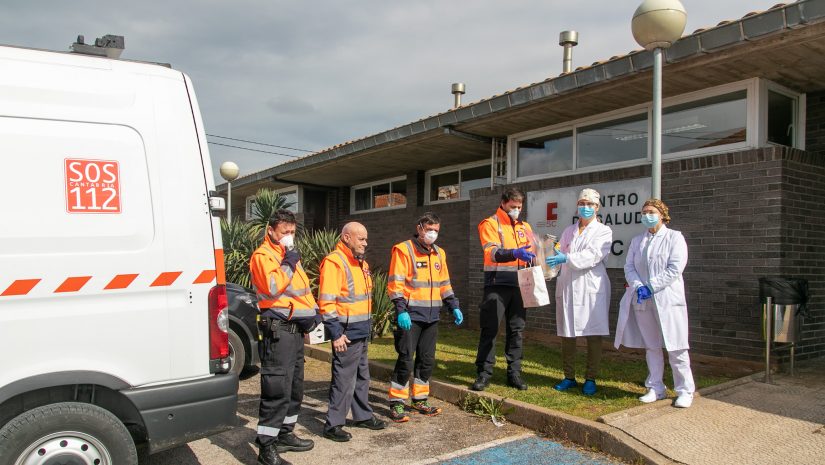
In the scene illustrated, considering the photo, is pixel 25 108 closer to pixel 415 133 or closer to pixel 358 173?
pixel 415 133

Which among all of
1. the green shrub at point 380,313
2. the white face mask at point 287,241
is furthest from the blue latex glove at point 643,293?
the green shrub at point 380,313

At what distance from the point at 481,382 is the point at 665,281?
1937mm

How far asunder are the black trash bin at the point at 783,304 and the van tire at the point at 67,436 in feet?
18.3

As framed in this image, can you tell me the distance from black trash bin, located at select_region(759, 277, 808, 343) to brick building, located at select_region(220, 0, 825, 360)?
512mm

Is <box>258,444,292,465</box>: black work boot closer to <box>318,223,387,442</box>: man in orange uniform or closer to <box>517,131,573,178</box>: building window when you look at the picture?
<box>318,223,387,442</box>: man in orange uniform

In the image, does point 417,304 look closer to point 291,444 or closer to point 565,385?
point 291,444

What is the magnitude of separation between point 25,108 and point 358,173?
11.4m

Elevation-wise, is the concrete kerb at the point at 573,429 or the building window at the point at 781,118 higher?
the building window at the point at 781,118

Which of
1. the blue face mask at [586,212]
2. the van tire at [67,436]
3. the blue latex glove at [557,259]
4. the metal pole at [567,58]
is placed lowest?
the van tire at [67,436]

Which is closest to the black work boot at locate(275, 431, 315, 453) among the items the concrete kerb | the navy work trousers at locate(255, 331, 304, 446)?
the navy work trousers at locate(255, 331, 304, 446)

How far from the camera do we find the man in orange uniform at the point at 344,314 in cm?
468

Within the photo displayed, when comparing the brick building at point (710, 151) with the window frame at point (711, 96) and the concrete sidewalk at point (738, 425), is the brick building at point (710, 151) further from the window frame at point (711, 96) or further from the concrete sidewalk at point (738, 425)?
the concrete sidewalk at point (738, 425)

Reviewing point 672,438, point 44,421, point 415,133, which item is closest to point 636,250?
point 672,438

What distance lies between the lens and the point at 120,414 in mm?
3320
